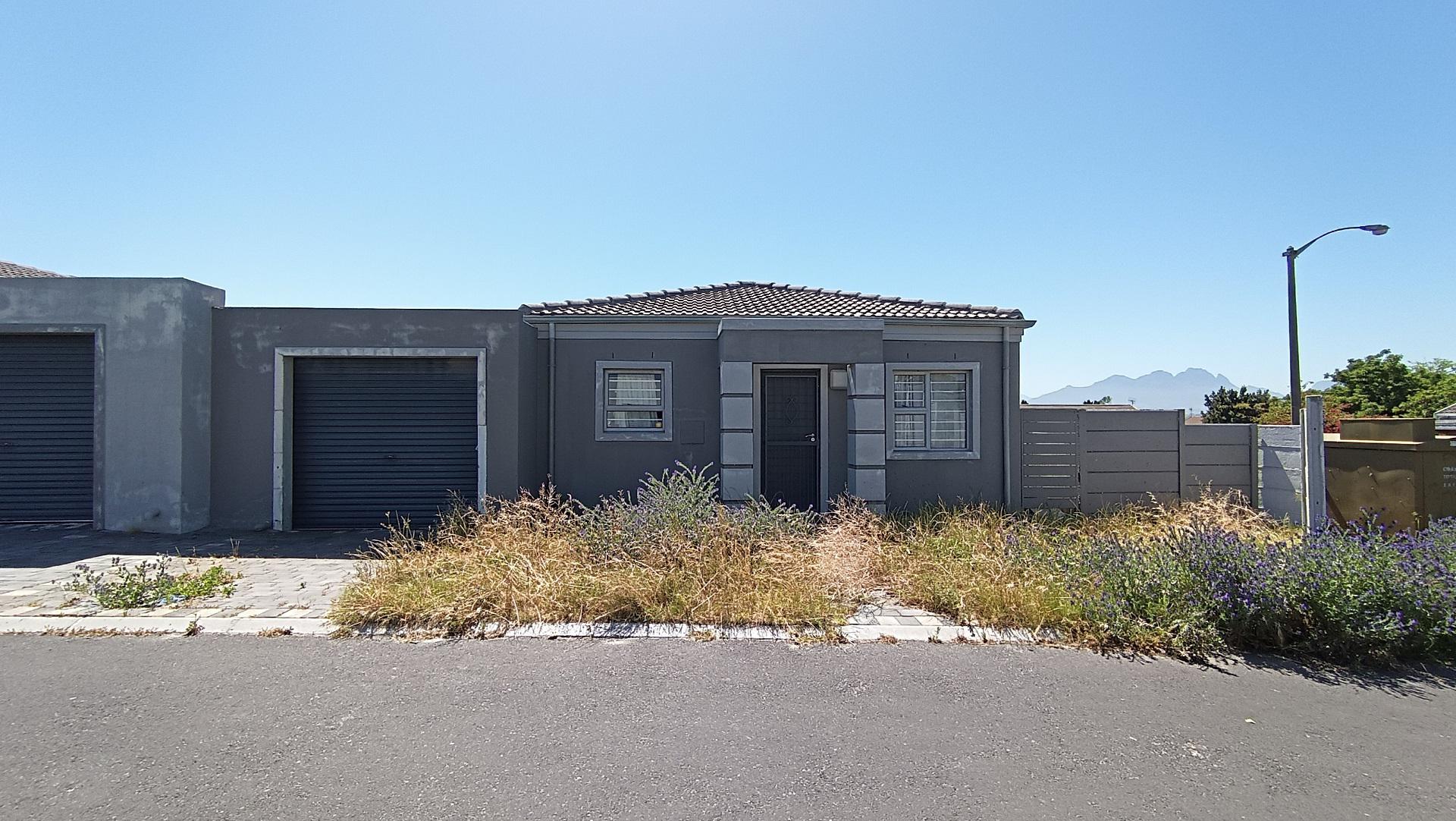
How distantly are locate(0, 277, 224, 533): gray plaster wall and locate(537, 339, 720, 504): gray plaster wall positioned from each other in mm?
5204

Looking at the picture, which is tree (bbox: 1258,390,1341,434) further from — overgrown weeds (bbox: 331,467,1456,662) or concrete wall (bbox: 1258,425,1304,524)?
overgrown weeds (bbox: 331,467,1456,662)

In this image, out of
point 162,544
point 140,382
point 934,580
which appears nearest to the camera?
point 934,580

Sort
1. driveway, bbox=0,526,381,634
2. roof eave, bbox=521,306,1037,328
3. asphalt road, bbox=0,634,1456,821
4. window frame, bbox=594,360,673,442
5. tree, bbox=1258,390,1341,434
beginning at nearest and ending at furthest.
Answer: asphalt road, bbox=0,634,1456,821
driveway, bbox=0,526,381,634
roof eave, bbox=521,306,1037,328
window frame, bbox=594,360,673,442
tree, bbox=1258,390,1341,434

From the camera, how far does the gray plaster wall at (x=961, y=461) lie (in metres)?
10.2

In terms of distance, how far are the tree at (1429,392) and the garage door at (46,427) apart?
125ft

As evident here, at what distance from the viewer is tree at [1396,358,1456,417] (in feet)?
82.7

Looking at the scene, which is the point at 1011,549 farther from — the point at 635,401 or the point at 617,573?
the point at 635,401

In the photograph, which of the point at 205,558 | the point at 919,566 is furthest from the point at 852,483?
the point at 205,558

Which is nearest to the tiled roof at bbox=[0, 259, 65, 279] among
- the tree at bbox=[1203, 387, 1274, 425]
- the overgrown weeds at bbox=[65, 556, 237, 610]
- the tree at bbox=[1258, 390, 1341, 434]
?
the overgrown weeds at bbox=[65, 556, 237, 610]

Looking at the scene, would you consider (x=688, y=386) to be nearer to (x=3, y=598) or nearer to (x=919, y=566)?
(x=919, y=566)

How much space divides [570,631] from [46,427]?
10.3 meters

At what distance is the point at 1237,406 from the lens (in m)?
31.5

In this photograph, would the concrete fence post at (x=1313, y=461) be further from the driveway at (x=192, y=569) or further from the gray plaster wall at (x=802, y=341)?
the driveway at (x=192, y=569)

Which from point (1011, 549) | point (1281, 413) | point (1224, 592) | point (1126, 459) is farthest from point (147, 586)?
point (1281, 413)
